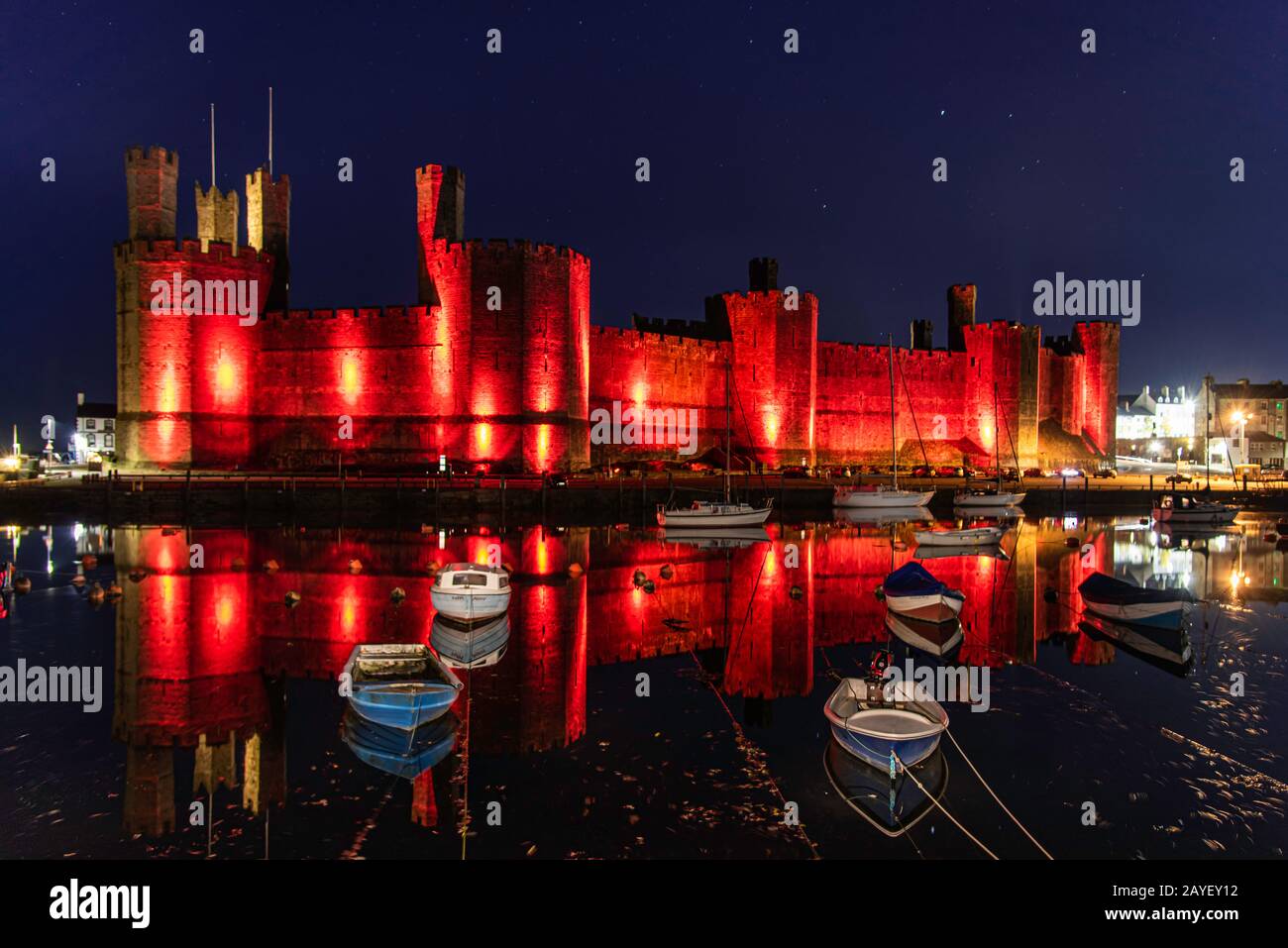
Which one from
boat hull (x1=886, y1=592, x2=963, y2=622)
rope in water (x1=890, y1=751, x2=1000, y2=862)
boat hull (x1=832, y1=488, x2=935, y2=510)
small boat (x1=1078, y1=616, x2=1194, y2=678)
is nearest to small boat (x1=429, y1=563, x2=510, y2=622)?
boat hull (x1=886, y1=592, x2=963, y2=622)

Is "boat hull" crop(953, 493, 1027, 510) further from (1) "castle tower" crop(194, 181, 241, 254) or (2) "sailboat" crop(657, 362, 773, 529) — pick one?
(1) "castle tower" crop(194, 181, 241, 254)

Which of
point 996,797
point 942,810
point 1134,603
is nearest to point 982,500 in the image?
point 1134,603

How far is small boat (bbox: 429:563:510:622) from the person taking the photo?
14.6m

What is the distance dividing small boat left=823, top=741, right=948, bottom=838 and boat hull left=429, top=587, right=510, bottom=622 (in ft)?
23.7

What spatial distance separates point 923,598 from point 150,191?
3392cm

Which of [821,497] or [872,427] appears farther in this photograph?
[872,427]

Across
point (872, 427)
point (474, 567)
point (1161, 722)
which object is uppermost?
point (872, 427)

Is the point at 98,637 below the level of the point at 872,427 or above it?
below

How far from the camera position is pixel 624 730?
9688 millimetres
